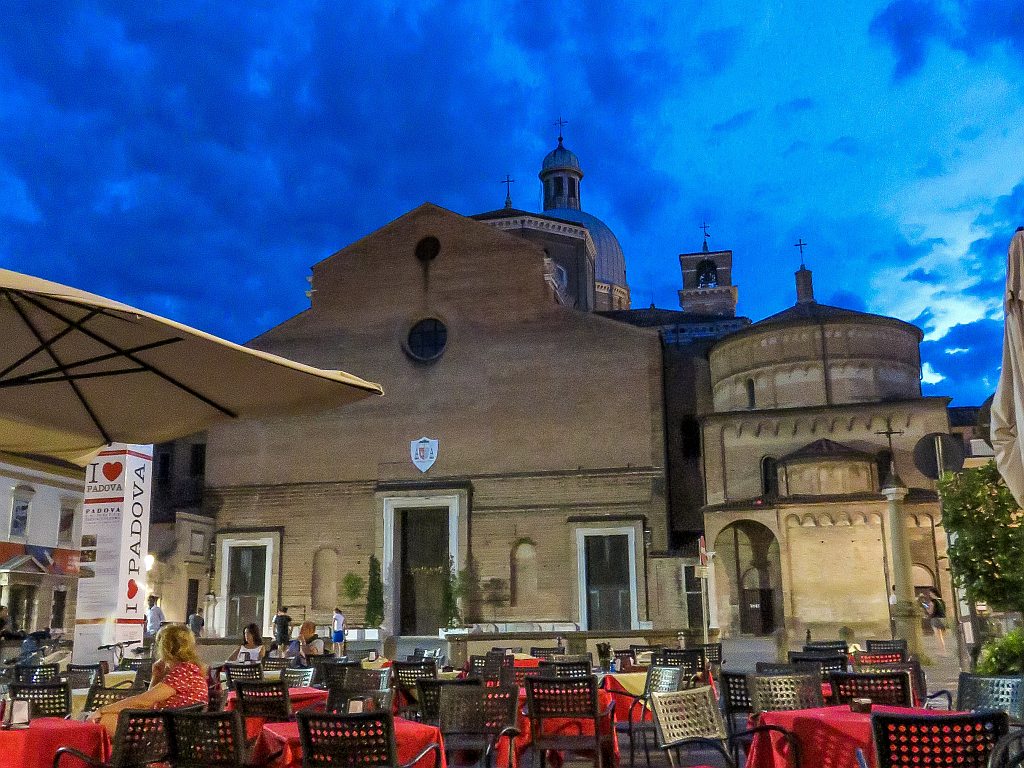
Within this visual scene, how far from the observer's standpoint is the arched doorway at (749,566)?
98.3 ft

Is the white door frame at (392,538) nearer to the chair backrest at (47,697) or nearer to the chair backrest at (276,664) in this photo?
the chair backrest at (276,664)

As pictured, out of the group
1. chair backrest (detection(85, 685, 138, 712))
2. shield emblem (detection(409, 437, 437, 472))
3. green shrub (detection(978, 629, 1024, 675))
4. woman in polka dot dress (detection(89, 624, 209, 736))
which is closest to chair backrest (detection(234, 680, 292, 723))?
woman in polka dot dress (detection(89, 624, 209, 736))

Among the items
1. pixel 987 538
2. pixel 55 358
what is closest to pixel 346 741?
pixel 55 358

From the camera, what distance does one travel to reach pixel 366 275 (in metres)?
35.7

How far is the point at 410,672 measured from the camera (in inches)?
414

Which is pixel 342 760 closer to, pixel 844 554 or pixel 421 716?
pixel 421 716

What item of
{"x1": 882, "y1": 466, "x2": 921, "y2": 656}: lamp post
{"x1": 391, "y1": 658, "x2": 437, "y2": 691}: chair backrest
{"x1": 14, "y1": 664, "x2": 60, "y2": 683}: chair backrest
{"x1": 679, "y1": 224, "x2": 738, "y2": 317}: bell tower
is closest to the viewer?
{"x1": 391, "y1": 658, "x2": 437, "y2": 691}: chair backrest

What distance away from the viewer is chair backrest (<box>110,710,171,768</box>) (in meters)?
6.05

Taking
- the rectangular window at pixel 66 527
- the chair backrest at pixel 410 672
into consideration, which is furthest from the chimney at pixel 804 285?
the chair backrest at pixel 410 672

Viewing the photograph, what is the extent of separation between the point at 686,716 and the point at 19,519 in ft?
96.6

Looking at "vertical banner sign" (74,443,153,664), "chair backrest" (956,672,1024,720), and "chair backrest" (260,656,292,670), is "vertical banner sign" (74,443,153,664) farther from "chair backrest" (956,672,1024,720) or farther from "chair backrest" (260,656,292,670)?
"chair backrest" (956,672,1024,720)

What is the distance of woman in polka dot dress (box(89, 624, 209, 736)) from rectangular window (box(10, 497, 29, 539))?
26.7 meters

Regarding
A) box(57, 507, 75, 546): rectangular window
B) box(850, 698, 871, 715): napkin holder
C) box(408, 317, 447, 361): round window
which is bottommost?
box(850, 698, 871, 715): napkin holder

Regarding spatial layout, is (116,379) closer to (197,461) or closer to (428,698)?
(428,698)
